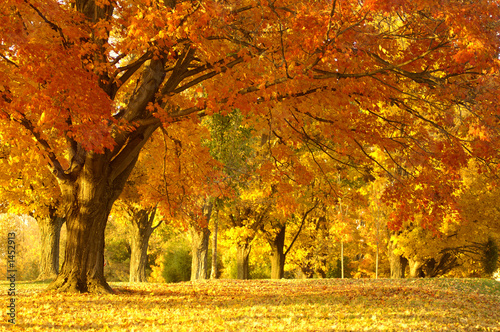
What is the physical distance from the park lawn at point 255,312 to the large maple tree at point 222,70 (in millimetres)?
1850

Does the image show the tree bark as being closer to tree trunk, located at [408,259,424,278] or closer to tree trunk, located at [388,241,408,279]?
tree trunk, located at [388,241,408,279]

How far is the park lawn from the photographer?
704cm

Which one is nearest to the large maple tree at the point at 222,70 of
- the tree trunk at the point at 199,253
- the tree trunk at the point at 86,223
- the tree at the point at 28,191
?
the tree trunk at the point at 86,223

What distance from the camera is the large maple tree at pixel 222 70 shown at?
26.1ft

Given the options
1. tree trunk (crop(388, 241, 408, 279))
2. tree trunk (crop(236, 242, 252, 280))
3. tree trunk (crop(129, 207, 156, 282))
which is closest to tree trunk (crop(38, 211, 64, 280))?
tree trunk (crop(129, 207, 156, 282))

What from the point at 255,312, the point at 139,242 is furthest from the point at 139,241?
the point at 255,312

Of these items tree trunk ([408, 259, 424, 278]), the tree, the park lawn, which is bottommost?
tree trunk ([408, 259, 424, 278])

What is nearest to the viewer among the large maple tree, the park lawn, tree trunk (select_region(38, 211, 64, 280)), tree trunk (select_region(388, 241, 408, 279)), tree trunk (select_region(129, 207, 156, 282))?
the park lawn

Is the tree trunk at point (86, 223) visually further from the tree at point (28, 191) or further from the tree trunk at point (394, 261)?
the tree trunk at point (394, 261)

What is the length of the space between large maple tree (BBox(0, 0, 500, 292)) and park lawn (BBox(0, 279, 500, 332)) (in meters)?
1.85

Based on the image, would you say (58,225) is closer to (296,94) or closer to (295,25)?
(296,94)

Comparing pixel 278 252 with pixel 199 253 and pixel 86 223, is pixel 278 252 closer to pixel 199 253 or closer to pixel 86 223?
pixel 199 253

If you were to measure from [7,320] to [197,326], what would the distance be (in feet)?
9.95

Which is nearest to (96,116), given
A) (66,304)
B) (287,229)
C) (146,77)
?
(146,77)
